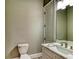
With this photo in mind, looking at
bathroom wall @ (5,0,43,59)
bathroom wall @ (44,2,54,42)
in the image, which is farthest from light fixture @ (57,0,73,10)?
bathroom wall @ (5,0,43,59)

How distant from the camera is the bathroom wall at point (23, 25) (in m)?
4.22

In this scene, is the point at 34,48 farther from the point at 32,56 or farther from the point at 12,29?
the point at 12,29

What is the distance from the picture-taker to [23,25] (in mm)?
4477

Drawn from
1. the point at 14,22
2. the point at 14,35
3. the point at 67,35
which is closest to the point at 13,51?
the point at 14,35

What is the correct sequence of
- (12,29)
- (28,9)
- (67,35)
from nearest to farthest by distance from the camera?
(67,35), (12,29), (28,9)

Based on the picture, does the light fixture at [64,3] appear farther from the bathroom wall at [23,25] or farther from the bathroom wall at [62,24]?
the bathroom wall at [23,25]

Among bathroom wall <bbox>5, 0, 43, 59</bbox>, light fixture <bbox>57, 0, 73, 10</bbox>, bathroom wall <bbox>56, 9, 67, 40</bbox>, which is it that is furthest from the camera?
bathroom wall <bbox>5, 0, 43, 59</bbox>

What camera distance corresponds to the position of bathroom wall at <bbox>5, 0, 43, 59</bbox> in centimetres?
422

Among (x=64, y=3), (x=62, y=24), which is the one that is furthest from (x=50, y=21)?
(x=64, y=3)

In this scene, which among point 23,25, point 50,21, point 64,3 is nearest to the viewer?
point 64,3

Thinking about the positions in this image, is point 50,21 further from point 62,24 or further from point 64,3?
point 64,3

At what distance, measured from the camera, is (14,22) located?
4.32 m

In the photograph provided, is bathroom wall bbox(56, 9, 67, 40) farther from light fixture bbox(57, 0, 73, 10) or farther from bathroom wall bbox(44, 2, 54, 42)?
bathroom wall bbox(44, 2, 54, 42)
